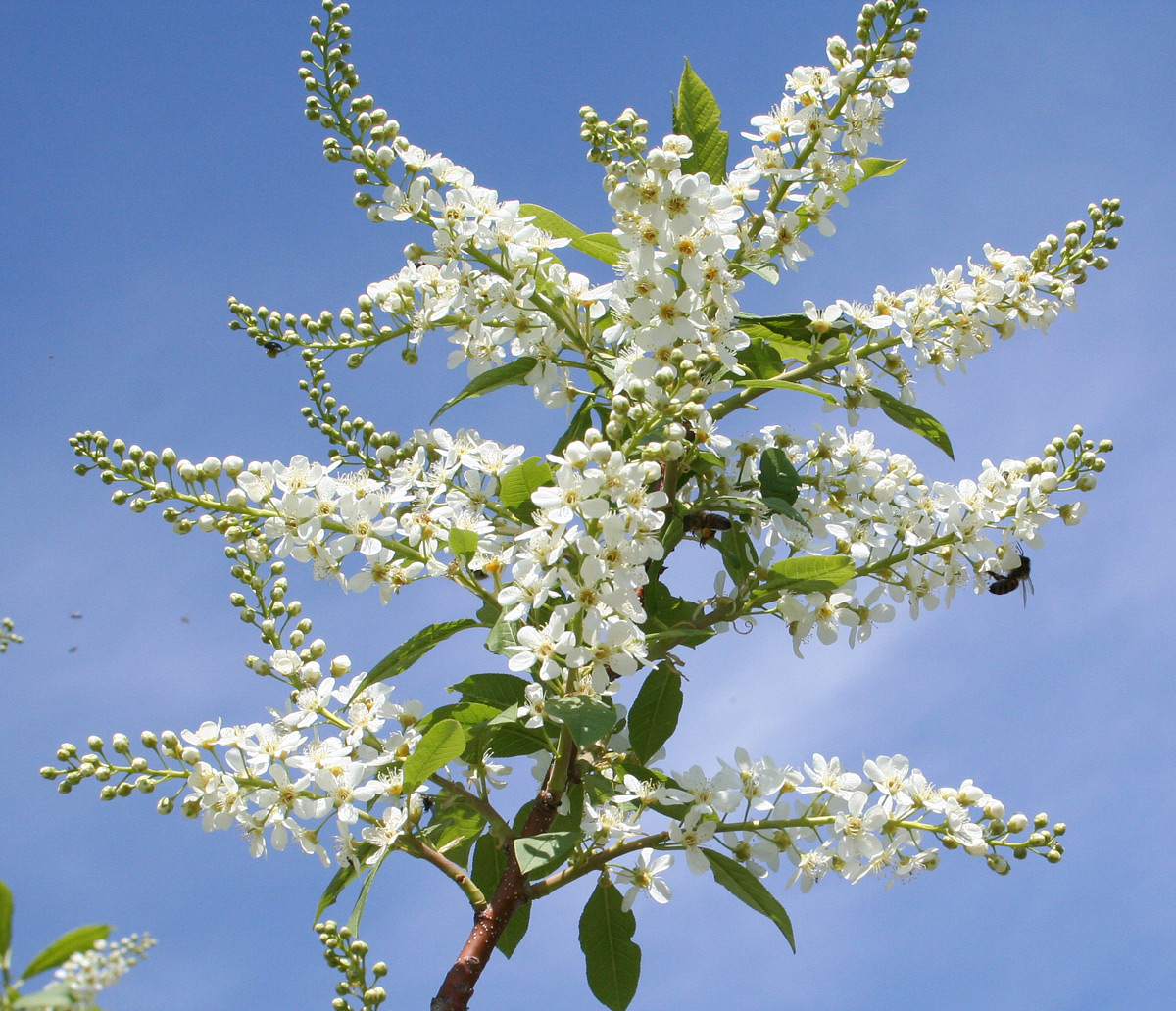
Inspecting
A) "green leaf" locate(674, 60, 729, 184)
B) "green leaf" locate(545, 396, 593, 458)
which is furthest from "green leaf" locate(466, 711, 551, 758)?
"green leaf" locate(674, 60, 729, 184)

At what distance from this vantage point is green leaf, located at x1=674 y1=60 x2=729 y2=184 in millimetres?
3193

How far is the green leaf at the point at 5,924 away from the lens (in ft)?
3.72

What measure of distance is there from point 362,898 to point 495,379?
1.44 metres

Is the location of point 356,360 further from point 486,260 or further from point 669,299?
point 669,299

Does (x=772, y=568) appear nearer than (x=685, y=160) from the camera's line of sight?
Yes

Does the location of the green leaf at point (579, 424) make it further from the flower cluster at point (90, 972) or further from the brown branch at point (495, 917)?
the flower cluster at point (90, 972)

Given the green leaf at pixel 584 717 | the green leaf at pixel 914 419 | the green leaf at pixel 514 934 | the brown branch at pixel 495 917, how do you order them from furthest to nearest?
the green leaf at pixel 914 419 → the green leaf at pixel 514 934 → the brown branch at pixel 495 917 → the green leaf at pixel 584 717

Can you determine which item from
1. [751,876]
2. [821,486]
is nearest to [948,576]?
[821,486]

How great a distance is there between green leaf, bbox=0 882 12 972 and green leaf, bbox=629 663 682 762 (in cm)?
194

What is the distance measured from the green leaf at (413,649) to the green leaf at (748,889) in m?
0.89

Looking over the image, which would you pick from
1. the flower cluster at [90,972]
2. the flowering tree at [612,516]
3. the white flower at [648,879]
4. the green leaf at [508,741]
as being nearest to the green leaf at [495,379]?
the flowering tree at [612,516]

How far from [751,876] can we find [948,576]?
3.47 ft

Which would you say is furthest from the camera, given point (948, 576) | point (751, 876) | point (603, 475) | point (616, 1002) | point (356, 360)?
point (356, 360)

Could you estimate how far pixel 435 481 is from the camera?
2814 millimetres
